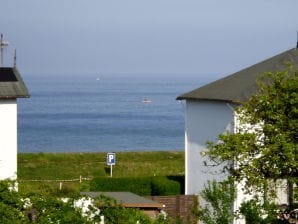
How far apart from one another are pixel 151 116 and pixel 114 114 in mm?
7276

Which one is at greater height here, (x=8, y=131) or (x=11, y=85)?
(x=11, y=85)

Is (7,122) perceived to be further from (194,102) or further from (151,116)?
(151,116)

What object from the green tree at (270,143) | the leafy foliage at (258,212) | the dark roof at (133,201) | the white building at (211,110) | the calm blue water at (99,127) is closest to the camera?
the leafy foliage at (258,212)

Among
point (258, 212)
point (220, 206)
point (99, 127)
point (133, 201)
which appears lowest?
point (258, 212)

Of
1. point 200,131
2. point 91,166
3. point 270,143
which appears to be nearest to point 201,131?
point 200,131

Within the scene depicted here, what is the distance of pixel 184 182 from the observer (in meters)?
41.4

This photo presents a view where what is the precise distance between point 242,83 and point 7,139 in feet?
31.6

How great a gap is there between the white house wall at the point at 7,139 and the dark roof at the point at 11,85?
35 cm

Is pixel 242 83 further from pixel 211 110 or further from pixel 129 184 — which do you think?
pixel 129 184

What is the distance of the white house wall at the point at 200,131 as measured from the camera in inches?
1521

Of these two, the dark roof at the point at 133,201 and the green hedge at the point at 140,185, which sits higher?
the green hedge at the point at 140,185

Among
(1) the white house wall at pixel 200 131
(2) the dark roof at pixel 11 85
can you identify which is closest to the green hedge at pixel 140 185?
(1) the white house wall at pixel 200 131

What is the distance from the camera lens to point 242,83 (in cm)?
3909

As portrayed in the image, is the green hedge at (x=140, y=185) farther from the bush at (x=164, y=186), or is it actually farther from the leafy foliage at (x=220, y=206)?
the leafy foliage at (x=220, y=206)
